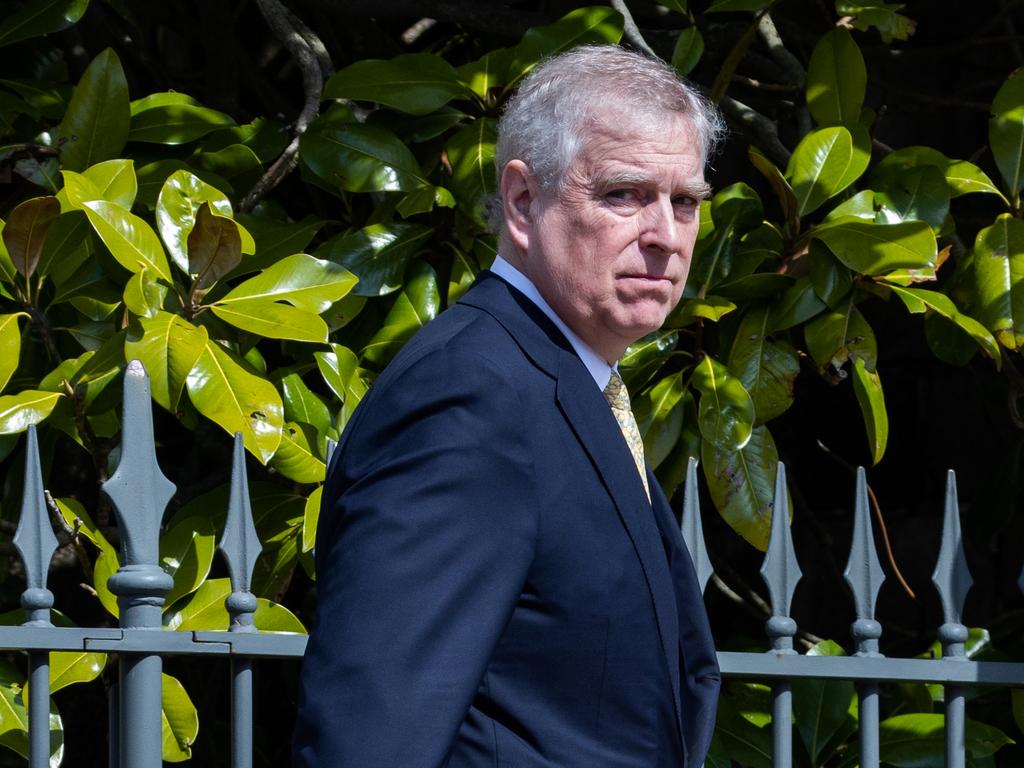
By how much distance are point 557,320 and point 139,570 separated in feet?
2.07

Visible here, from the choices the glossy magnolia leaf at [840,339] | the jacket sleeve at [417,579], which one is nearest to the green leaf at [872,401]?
the glossy magnolia leaf at [840,339]

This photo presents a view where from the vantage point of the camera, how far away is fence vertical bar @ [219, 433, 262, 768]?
1.68 meters

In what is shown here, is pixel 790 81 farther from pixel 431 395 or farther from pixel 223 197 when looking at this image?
pixel 431 395

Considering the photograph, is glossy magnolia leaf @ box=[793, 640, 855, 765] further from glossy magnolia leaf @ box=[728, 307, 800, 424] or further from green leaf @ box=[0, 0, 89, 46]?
green leaf @ box=[0, 0, 89, 46]

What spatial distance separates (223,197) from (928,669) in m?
1.28

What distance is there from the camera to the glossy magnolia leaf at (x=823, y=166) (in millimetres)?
2402

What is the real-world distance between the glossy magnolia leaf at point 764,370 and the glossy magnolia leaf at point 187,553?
0.92 m

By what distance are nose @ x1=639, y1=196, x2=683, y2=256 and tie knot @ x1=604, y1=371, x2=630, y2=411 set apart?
0.51ft

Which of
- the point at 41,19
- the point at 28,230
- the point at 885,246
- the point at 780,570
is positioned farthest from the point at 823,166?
the point at 41,19

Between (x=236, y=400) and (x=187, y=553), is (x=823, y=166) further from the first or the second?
(x=187, y=553)

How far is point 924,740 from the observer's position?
91.7 inches

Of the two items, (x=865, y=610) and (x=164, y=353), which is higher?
(x=164, y=353)

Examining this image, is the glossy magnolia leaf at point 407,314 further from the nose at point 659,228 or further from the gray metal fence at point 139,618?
the nose at point 659,228

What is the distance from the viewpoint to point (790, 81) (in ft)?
9.63
